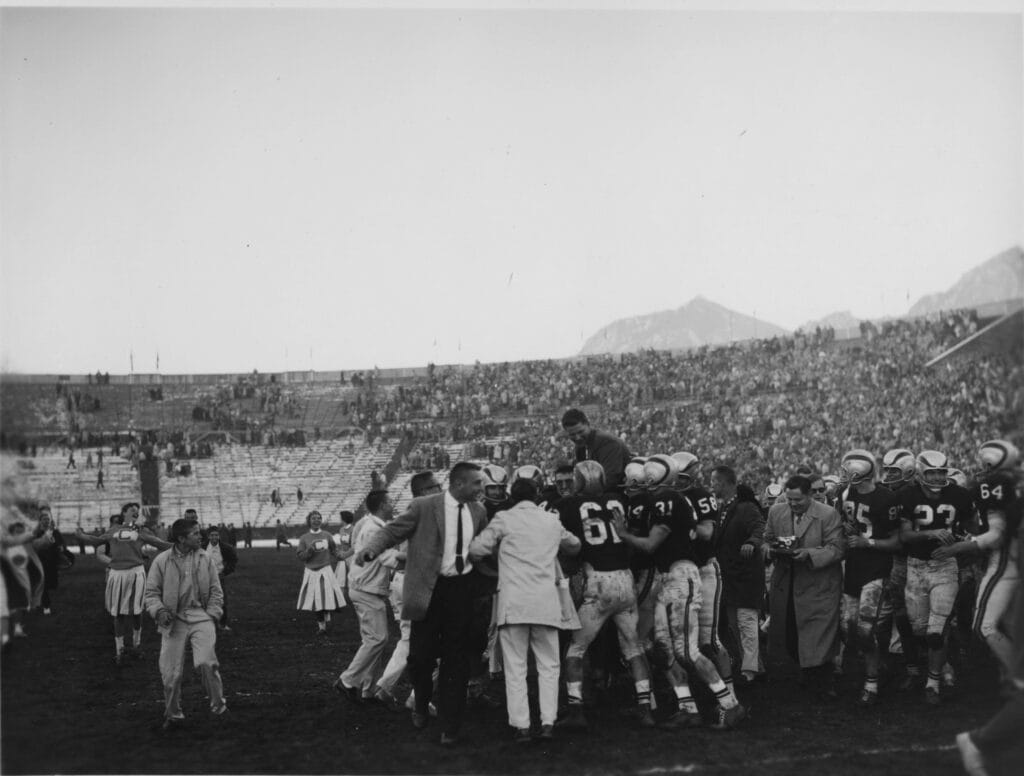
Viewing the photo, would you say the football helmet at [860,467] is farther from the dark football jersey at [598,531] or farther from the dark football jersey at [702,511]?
the dark football jersey at [598,531]

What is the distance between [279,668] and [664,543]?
563 cm

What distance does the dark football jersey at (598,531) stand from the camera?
9016 millimetres

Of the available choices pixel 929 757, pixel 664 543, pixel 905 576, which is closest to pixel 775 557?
pixel 905 576

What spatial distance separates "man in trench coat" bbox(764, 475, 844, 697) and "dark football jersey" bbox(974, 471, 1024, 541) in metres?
1.28

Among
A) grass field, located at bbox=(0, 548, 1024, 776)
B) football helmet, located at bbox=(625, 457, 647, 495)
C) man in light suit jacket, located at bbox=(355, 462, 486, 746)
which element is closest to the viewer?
grass field, located at bbox=(0, 548, 1024, 776)

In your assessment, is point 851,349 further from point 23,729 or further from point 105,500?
point 23,729

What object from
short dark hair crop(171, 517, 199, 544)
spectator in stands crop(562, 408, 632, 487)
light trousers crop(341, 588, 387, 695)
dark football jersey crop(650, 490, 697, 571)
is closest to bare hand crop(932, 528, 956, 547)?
dark football jersey crop(650, 490, 697, 571)

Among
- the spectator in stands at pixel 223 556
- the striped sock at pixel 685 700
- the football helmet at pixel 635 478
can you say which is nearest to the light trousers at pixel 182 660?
the football helmet at pixel 635 478

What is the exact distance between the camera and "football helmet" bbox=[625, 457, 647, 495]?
9742mm

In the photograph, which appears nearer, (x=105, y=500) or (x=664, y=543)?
(x=664, y=543)

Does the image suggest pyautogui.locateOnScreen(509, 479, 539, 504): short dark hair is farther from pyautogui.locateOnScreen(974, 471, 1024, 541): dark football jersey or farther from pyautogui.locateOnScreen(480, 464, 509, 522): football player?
pyautogui.locateOnScreen(974, 471, 1024, 541): dark football jersey

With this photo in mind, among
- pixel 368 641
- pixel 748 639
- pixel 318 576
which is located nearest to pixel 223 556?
pixel 318 576

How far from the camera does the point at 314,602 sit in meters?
15.8

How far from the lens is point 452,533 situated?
29.5ft
